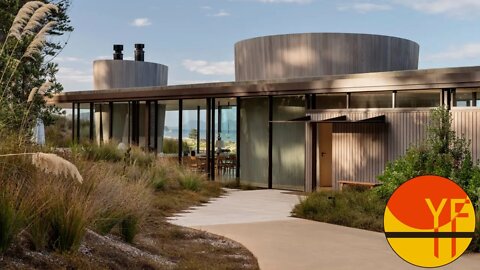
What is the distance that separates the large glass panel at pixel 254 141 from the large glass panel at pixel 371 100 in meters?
2.99

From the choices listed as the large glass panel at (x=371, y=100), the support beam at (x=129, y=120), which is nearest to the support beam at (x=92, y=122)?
the support beam at (x=129, y=120)

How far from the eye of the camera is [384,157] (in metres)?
12.9

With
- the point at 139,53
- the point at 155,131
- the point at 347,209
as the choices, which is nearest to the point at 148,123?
the point at 155,131

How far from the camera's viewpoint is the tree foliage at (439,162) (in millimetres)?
9847

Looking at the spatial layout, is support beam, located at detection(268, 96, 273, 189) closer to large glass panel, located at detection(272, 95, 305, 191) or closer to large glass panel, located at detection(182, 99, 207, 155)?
large glass panel, located at detection(272, 95, 305, 191)

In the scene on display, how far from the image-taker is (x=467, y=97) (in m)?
12.1

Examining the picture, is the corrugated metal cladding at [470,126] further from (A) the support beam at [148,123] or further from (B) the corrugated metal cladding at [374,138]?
(A) the support beam at [148,123]

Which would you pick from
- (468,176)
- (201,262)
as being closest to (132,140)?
(468,176)

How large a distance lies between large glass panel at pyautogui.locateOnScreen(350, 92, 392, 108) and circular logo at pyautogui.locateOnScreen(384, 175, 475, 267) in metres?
6.80

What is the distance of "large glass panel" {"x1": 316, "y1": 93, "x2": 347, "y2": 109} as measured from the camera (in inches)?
548

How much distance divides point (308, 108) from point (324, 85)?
87 centimetres

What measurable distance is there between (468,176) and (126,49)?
2259 centimetres

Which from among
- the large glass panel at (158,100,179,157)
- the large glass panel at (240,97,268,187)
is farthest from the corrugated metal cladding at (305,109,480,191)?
the large glass panel at (158,100,179,157)

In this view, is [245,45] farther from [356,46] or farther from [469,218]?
[469,218]
